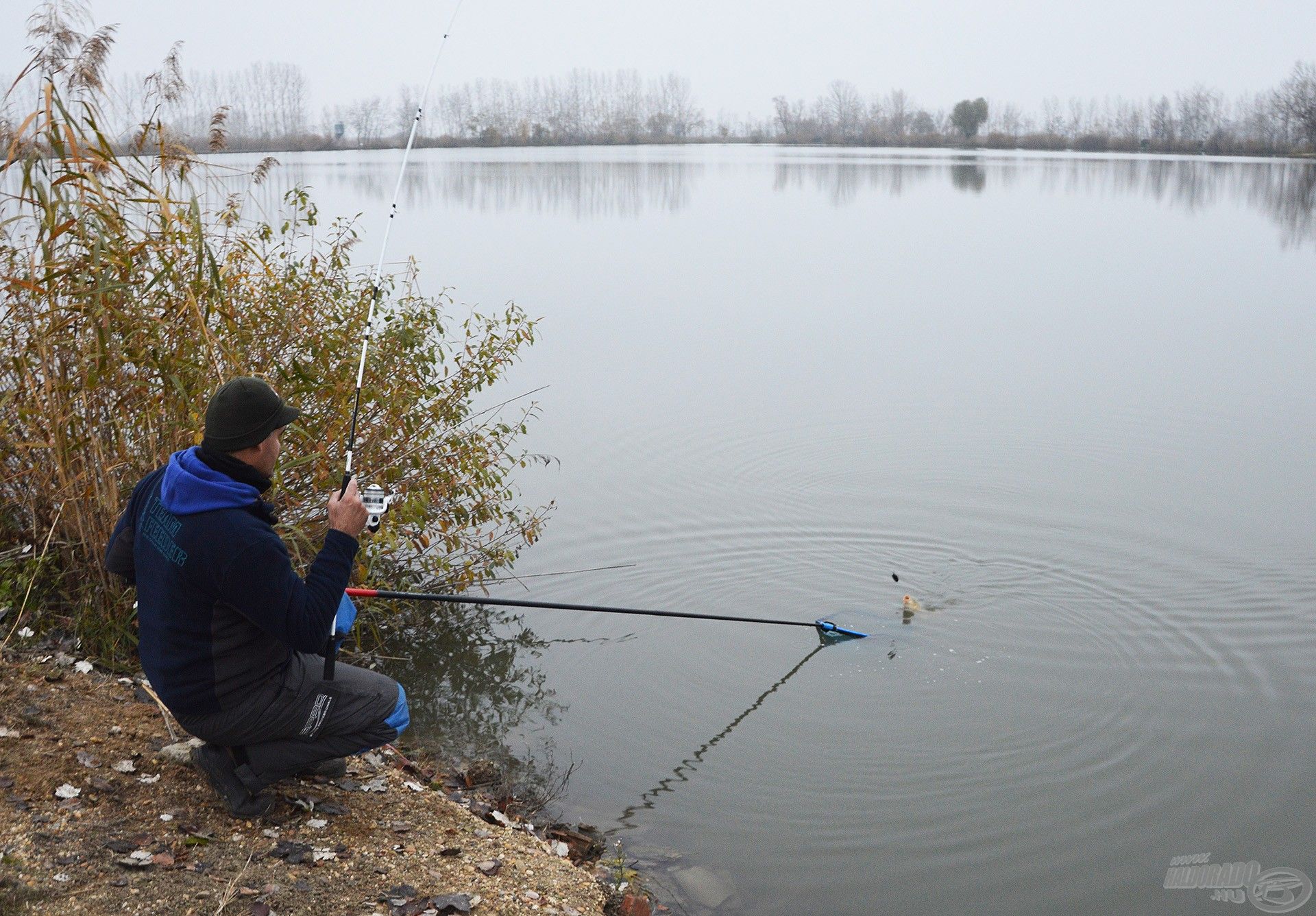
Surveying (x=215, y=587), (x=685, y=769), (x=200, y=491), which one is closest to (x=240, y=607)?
(x=215, y=587)

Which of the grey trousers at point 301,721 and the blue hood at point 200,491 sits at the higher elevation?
the blue hood at point 200,491

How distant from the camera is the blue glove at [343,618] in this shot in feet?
11.6

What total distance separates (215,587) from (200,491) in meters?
0.27

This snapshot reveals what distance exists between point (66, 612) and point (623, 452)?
16.5 ft

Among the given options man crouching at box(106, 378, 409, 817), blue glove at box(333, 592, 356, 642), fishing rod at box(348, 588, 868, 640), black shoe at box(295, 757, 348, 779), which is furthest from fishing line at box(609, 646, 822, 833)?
blue glove at box(333, 592, 356, 642)

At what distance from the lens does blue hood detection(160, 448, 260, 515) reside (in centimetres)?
313

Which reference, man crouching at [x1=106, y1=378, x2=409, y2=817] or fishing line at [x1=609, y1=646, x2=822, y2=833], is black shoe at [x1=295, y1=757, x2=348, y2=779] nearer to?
man crouching at [x1=106, y1=378, x2=409, y2=817]

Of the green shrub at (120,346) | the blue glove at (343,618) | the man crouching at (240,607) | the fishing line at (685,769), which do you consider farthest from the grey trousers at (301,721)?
the green shrub at (120,346)

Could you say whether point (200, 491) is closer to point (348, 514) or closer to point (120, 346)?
point (348, 514)

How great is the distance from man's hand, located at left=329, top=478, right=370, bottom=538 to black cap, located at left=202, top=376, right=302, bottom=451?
0.97 ft

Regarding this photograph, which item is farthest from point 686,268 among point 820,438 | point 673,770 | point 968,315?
point 673,770

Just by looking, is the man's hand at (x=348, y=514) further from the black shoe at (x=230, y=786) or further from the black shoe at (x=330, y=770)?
the black shoe at (x=330, y=770)

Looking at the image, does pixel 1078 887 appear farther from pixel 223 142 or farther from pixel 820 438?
pixel 820 438

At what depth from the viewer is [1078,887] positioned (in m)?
4.16
